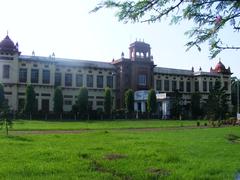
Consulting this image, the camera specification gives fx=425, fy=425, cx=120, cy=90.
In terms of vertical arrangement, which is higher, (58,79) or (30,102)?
(58,79)

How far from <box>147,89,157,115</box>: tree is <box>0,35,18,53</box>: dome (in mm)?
19367

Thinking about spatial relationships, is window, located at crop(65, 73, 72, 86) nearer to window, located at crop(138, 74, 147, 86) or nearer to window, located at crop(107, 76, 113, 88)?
window, located at crop(107, 76, 113, 88)

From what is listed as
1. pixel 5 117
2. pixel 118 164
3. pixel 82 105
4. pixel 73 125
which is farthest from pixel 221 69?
pixel 118 164

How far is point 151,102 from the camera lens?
58656mm

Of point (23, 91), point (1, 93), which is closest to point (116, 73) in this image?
point (23, 91)

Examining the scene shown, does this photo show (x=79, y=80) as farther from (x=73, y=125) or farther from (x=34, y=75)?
(x=73, y=125)

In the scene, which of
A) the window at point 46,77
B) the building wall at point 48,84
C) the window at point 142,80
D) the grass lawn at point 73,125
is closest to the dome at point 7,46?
A: the building wall at point 48,84

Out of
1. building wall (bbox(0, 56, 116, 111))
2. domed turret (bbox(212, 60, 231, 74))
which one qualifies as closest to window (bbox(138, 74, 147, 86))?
building wall (bbox(0, 56, 116, 111))

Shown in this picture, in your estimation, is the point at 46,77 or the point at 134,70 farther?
the point at 134,70

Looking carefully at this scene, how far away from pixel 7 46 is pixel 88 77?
13493mm

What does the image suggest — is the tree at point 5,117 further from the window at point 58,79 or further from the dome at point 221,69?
the dome at point 221,69

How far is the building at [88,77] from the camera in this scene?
190ft

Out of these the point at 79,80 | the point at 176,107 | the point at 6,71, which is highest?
the point at 6,71

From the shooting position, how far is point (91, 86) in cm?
6519
